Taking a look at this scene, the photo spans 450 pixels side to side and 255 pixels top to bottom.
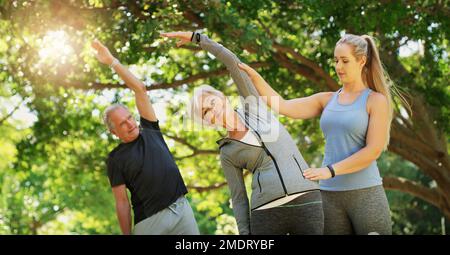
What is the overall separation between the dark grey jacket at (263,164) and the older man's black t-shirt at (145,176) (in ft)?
1.41

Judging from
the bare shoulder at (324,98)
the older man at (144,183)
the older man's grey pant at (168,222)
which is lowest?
the older man's grey pant at (168,222)

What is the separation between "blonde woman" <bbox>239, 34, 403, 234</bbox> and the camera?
14.3 feet

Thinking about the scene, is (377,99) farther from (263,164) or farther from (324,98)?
(263,164)

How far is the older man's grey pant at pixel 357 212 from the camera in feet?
14.3

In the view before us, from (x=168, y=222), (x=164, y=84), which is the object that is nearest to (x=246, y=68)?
(x=168, y=222)

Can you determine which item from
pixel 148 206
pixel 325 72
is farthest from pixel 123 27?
pixel 148 206

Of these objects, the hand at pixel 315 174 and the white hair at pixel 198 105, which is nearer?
the hand at pixel 315 174

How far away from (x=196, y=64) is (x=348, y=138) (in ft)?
34.7

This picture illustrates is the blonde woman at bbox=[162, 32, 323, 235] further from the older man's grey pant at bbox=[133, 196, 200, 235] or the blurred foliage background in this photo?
the blurred foliage background

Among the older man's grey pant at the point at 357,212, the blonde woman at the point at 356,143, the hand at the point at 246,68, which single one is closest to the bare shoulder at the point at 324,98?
the blonde woman at the point at 356,143

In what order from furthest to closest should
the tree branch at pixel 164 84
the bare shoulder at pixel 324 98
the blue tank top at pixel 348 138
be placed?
the tree branch at pixel 164 84 → the bare shoulder at pixel 324 98 → the blue tank top at pixel 348 138

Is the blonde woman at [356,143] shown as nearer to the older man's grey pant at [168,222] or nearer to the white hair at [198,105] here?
the white hair at [198,105]
